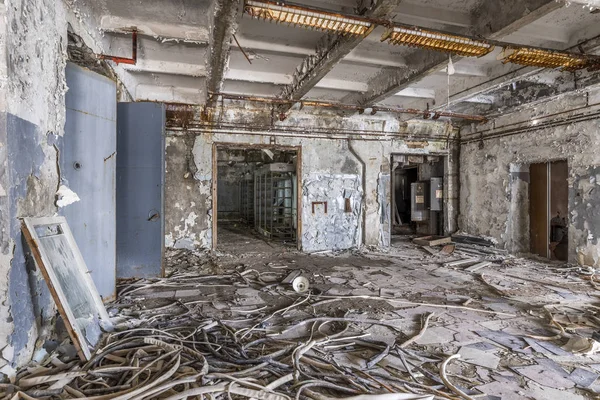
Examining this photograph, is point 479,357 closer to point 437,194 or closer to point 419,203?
point 437,194

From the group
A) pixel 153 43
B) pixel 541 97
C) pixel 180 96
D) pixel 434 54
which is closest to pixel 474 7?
pixel 434 54

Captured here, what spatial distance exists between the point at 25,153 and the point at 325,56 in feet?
10.5

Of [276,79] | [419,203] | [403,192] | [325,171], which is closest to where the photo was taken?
[276,79]

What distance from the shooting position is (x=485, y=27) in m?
3.45

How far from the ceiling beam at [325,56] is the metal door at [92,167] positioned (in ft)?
8.00

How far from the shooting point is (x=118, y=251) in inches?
175

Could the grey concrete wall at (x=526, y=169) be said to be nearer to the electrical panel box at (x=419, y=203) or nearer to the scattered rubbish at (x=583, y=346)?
the electrical panel box at (x=419, y=203)

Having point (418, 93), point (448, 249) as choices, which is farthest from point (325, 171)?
point (448, 249)

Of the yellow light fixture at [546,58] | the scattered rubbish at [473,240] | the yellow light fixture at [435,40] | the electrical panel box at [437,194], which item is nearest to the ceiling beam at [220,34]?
the yellow light fixture at [435,40]

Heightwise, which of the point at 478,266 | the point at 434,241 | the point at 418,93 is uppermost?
the point at 418,93

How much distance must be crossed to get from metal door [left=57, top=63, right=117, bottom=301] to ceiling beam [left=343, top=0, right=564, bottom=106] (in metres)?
3.84

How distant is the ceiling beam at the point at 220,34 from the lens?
286 cm

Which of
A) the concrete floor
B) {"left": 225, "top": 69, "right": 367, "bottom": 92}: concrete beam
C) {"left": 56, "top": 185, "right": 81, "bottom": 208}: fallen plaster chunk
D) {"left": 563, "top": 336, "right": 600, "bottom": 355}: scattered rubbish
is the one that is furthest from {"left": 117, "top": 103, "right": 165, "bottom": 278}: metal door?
{"left": 563, "top": 336, "right": 600, "bottom": 355}: scattered rubbish

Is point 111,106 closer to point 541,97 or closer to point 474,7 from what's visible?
point 474,7
